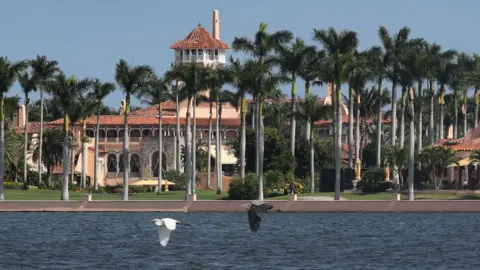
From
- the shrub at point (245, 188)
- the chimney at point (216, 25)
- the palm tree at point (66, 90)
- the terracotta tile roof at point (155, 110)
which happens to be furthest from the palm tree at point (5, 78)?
the chimney at point (216, 25)

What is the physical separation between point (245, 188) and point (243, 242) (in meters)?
32.9

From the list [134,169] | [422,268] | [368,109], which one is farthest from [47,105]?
[422,268]

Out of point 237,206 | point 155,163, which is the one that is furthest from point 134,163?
point 237,206

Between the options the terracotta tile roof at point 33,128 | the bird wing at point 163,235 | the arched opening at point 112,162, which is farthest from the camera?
the arched opening at point 112,162

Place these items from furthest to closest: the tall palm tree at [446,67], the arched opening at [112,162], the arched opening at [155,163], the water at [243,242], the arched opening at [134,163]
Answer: the arched opening at [112,162] → the arched opening at [134,163] → the arched opening at [155,163] → the tall palm tree at [446,67] → the water at [243,242]

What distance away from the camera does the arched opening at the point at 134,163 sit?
150 metres

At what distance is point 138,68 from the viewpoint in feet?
323

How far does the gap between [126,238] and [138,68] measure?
3072 cm

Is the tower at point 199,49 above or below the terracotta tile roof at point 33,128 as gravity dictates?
above

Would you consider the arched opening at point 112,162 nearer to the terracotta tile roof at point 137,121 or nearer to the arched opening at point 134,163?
the arched opening at point 134,163

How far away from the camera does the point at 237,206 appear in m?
88.8

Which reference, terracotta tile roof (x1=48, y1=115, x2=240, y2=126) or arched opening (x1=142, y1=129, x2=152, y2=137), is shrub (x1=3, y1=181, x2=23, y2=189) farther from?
arched opening (x1=142, y1=129, x2=152, y2=137)

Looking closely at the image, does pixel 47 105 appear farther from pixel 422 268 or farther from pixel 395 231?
pixel 422 268

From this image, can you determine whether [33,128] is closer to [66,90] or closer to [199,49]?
[199,49]
